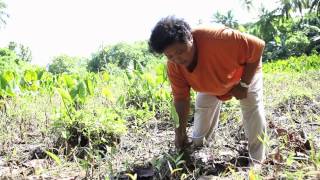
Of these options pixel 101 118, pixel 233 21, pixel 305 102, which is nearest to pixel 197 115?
pixel 101 118

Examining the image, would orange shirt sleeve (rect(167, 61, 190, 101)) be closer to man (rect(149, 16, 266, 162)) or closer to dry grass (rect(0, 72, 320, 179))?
man (rect(149, 16, 266, 162))

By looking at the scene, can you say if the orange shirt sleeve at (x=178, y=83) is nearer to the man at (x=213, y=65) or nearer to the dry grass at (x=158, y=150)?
the man at (x=213, y=65)

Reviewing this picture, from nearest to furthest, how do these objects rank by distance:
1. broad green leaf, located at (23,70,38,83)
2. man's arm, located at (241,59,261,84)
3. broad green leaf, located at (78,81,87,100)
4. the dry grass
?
1. the dry grass
2. man's arm, located at (241,59,261,84)
3. broad green leaf, located at (78,81,87,100)
4. broad green leaf, located at (23,70,38,83)

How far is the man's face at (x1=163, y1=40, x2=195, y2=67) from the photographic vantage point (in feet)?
7.76

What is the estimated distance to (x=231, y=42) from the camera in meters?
2.54

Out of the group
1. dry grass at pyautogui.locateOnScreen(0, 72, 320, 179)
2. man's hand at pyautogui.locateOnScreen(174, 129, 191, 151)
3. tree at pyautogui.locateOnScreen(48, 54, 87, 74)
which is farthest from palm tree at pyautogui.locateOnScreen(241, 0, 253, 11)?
man's hand at pyautogui.locateOnScreen(174, 129, 191, 151)

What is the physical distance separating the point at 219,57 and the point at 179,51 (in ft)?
0.95

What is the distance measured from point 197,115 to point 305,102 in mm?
1358

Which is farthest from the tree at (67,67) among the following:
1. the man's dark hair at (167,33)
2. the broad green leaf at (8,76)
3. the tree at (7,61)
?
the man's dark hair at (167,33)

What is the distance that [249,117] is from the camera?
9.42 feet

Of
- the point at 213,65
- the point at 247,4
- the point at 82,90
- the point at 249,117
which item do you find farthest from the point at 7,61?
the point at 213,65

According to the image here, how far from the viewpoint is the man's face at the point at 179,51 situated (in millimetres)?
2365

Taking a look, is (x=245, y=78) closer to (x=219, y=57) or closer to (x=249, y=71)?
(x=249, y=71)

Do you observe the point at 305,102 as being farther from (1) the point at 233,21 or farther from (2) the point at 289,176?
(1) the point at 233,21
